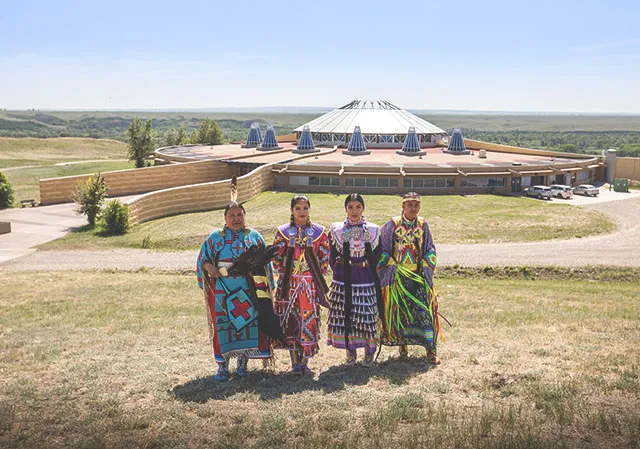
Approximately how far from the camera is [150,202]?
33.1m

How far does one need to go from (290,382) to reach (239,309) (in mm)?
1284

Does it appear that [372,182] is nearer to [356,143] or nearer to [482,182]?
[482,182]

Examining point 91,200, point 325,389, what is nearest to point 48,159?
point 91,200

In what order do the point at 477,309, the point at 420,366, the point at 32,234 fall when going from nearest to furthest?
the point at 420,366
the point at 477,309
the point at 32,234

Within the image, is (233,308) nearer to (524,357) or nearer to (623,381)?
(524,357)

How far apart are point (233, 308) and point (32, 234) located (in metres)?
24.1

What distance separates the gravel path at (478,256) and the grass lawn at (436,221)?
4.59 feet

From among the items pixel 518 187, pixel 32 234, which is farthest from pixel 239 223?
pixel 518 187

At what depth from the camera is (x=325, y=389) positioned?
7.78m

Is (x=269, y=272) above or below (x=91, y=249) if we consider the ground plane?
above

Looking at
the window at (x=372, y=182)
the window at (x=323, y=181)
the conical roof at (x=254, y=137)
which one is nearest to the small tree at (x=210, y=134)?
the conical roof at (x=254, y=137)

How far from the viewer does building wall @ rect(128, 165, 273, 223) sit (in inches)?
1271

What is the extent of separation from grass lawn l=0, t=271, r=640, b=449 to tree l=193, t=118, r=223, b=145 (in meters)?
61.9

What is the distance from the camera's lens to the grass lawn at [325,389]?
20.0 feet
